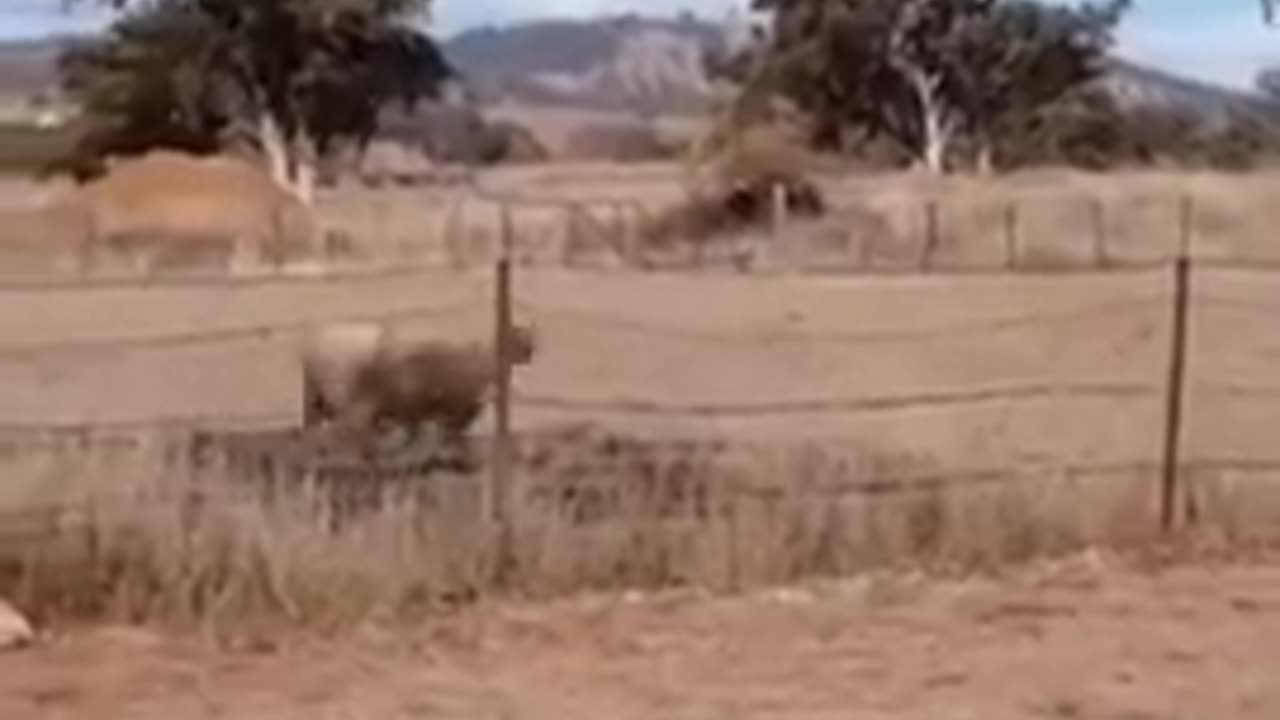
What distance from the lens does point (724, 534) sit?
13156 mm

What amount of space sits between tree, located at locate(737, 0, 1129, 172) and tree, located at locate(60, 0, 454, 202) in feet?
30.9

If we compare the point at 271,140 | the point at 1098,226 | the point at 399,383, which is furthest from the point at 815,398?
the point at 271,140

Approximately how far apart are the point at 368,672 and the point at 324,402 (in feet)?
21.7

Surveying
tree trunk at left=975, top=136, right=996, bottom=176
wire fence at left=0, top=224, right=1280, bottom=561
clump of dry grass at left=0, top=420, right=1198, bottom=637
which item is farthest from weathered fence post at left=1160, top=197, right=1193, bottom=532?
tree trunk at left=975, top=136, right=996, bottom=176

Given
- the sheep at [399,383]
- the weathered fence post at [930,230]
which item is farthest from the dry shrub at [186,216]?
the sheep at [399,383]

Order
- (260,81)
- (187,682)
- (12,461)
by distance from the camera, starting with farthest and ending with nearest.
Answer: (260,81)
(12,461)
(187,682)

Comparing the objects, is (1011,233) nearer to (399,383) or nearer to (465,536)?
(399,383)

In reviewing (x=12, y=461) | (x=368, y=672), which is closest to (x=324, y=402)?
(x=12, y=461)

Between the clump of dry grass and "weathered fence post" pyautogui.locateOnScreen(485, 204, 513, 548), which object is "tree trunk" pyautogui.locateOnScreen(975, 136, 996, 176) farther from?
"weathered fence post" pyautogui.locateOnScreen(485, 204, 513, 548)

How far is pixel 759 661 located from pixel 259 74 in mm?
59376

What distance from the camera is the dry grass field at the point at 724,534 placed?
1105 cm

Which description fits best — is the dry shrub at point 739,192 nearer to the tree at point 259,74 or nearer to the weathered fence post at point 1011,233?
the weathered fence post at point 1011,233

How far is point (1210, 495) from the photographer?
14641mm

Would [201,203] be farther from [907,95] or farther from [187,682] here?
[907,95]
